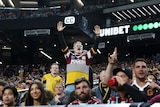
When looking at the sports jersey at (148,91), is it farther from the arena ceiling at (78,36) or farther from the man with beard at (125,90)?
the arena ceiling at (78,36)

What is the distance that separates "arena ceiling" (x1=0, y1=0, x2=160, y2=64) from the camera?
26.8 metres

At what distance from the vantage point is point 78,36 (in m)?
29.5

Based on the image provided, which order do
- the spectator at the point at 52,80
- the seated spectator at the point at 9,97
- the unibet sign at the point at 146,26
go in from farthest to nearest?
the unibet sign at the point at 146,26, the spectator at the point at 52,80, the seated spectator at the point at 9,97

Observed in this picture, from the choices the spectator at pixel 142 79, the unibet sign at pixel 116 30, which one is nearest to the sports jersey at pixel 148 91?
the spectator at pixel 142 79

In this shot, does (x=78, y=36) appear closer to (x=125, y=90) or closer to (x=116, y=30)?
(x=116, y=30)

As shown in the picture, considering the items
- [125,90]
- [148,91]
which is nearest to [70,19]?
[148,91]

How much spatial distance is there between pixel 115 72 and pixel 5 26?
77.5 ft

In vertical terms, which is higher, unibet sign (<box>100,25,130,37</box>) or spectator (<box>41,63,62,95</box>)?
unibet sign (<box>100,25,130,37</box>)

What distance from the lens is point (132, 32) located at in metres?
23.3

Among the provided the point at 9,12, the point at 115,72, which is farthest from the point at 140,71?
the point at 9,12

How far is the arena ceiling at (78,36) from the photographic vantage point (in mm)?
26841

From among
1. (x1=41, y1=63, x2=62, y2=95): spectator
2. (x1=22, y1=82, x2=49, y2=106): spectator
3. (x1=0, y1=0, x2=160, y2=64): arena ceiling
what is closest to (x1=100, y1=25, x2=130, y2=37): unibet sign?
(x1=0, y1=0, x2=160, y2=64): arena ceiling

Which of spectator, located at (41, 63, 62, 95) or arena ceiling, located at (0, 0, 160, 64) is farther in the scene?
arena ceiling, located at (0, 0, 160, 64)

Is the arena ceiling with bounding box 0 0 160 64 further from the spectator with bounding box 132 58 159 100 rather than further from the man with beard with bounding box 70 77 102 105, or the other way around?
the man with beard with bounding box 70 77 102 105
